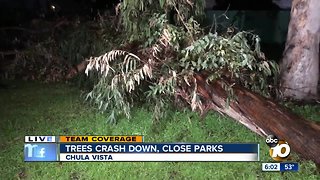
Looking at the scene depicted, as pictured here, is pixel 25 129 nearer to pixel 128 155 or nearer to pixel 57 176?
pixel 57 176

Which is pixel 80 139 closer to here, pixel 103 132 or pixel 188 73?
pixel 103 132

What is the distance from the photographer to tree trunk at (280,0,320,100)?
555cm

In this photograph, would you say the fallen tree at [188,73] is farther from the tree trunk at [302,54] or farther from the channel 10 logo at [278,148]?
the tree trunk at [302,54]

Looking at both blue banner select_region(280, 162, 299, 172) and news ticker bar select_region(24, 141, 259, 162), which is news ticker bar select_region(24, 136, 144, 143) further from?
blue banner select_region(280, 162, 299, 172)

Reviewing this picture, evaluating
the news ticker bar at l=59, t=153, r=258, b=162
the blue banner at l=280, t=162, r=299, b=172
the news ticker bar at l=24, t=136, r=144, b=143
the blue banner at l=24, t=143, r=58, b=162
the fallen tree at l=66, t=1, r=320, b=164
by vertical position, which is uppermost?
the fallen tree at l=66, t=1, r=320, b=164

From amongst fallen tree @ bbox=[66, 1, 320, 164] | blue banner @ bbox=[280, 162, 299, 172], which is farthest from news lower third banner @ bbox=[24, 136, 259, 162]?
fallen tree @ bbox=[66, 1, 320, 164]

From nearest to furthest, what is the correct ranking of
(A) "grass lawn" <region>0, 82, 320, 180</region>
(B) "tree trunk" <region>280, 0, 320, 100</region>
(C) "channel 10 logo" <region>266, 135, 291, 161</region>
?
(A) "grass lawn" <region>0, 82, 320, 180</region> < (C) "channel 10 logo" <region>266, 135, 291, 161</region> < (B) "tree trunk" <region>280, 0, 320, 100</region>

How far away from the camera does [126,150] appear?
4.15 metres

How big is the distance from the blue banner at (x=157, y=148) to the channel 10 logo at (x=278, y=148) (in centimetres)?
16

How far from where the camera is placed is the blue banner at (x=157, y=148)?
4.12 meters

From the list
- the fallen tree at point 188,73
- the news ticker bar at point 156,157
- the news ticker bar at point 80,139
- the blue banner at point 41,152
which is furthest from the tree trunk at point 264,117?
the blue banner at point 41,152

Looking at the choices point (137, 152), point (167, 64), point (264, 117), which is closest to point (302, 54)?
point (264, 117)

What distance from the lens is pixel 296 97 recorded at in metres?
5.82

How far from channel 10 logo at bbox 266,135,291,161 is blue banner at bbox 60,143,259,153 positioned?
6.4 inches
